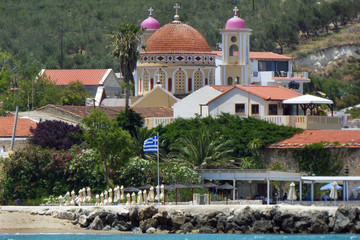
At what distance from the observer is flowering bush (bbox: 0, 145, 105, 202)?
199ft

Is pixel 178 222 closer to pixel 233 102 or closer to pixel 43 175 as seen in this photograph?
pixel 43 175

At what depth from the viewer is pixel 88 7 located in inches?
7151

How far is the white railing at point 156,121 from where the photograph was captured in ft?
232

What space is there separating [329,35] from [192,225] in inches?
3738

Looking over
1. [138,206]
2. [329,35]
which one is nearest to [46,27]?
[329,35]

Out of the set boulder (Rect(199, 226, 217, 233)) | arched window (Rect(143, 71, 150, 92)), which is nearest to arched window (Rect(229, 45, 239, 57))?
arched window (Rect(143, 71, 150, 92))

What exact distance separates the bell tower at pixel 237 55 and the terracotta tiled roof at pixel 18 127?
70.8 ft

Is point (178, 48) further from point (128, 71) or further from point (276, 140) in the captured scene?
point (276, 140)

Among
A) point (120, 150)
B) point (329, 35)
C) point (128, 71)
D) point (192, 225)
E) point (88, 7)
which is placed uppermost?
point (88, 7)

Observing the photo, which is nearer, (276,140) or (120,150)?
(120,150)

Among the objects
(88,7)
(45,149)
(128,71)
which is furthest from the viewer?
(88,7)

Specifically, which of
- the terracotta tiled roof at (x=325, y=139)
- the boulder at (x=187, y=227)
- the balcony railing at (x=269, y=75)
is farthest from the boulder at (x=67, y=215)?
the balcony railing at (x=269, y=75)

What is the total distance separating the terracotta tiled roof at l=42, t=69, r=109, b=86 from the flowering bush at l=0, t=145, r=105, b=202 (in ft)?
175

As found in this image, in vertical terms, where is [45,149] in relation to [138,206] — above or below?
above
